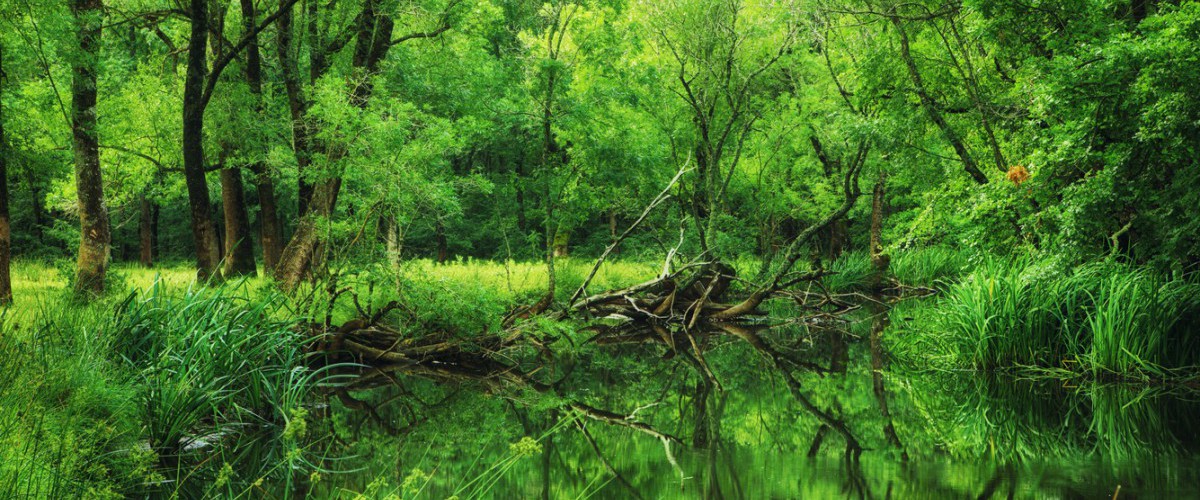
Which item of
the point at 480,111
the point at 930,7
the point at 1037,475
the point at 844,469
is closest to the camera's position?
the point at 1037,475

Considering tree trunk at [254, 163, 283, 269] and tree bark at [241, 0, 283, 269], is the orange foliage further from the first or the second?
tree trunk at [254, 163, 283, 269]

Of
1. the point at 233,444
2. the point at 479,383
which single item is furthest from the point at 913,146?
the point at 233,444

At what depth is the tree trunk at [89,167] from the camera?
403 inches

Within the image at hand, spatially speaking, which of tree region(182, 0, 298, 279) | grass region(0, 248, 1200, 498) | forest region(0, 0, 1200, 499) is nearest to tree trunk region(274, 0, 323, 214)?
forest region(0, 0, 1200, 499)

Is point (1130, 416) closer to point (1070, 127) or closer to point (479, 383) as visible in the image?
point (1070, 127)

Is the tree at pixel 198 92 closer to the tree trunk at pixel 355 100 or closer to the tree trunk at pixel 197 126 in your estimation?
the tree trunk at pixel 197 126

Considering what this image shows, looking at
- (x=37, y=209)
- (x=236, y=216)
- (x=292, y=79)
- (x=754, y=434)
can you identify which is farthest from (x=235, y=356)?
(x=37, y=209)

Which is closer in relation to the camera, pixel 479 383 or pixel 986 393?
pixel 986 393

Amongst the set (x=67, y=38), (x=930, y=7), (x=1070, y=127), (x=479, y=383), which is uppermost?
(x=930, y=7)

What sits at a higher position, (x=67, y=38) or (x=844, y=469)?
(x=67, y=38)

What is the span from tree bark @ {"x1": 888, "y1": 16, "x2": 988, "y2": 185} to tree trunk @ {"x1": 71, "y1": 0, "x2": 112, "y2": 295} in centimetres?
1062

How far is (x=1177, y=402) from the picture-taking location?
713 cm

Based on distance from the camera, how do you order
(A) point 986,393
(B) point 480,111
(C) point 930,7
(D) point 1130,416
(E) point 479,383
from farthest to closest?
(B) point 480,111
(C) point 930,7
(E) point 479,383
(A) point 986,393
(D) point 1130,416

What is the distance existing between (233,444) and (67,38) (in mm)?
5869
